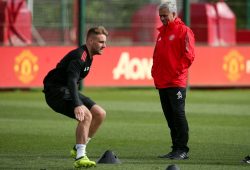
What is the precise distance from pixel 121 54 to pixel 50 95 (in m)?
14.1

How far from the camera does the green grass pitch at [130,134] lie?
445 inches

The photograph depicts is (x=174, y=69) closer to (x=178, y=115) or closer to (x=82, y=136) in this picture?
(x=178, y=115)

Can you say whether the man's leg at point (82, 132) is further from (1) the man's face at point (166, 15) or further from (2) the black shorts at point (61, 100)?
(1) the man's face at point (166, 15)

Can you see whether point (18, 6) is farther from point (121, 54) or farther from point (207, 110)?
point (207, 110)

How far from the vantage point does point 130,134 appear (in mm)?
14656

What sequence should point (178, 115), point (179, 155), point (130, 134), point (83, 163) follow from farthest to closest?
point (130, 134), point (178, 115), point (179, 155), point (83, 163)

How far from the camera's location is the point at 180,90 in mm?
11945

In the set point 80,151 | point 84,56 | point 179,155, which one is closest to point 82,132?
point 80,151

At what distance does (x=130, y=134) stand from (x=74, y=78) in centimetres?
424

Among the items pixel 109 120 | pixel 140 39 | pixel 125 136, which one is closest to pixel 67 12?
pixel 140 39

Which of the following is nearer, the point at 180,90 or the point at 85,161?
the point at 85,161

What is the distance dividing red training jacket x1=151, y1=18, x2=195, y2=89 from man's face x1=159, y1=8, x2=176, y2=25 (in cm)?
8

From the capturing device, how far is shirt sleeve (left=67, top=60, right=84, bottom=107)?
1051cm

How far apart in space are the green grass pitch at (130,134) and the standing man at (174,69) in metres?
0.43
